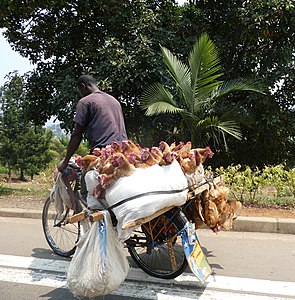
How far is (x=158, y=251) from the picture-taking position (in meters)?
4.18

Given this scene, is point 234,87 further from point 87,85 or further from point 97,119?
point 97,119

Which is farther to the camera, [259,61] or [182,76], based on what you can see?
[259,61]

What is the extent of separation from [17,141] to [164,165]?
2911 centimetres

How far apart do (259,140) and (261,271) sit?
7.56 metres

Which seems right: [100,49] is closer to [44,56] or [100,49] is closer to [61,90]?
[61,90]

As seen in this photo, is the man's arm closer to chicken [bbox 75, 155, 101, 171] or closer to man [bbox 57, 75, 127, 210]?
man [bbox 57, 75, 127, 210]

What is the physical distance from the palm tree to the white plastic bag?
5298 mm

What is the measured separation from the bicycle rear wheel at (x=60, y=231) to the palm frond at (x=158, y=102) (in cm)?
391

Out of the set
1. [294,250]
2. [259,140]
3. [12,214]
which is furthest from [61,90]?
Result: [294,250]

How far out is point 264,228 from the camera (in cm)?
578

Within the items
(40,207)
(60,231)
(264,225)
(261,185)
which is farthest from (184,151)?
(40,207)

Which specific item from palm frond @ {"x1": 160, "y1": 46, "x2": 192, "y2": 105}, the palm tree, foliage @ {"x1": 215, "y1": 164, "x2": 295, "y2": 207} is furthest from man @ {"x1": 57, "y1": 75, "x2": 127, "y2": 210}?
palm frond @ {"x1": 160, "y1": 46, "x2": 192, "y2": 105}

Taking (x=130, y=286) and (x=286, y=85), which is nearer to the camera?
(x=130, y=286)

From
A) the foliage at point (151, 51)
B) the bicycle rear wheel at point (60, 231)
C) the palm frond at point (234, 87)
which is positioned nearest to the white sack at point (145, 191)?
the bicycle rear wheel at point (60, 231)
